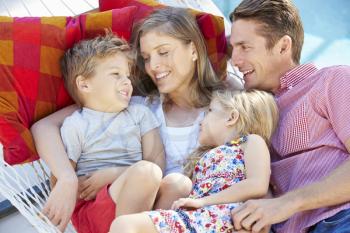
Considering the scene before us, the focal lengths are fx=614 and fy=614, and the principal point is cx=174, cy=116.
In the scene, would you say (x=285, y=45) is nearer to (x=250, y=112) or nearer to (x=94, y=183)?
(x=250, y=112)

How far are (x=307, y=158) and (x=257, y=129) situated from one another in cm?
15

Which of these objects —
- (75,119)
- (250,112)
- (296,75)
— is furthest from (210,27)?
(75,119)

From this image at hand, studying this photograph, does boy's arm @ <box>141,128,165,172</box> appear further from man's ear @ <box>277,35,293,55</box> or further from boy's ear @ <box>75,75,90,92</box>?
man's ear @ <box>277,35,293,55</box>

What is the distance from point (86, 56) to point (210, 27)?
44 centimetres

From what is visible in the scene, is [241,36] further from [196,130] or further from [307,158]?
[307,158]

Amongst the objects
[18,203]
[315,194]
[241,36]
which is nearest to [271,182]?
[315,194]

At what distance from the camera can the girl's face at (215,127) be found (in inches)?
63.4

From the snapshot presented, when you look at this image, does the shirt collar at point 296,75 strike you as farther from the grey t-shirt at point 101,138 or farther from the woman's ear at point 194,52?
the grey t-shirt at point 101,138

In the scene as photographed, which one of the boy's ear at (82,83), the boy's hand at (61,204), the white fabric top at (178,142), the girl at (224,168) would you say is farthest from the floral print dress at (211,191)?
the boy's ear at (82,83)

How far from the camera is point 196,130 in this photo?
1774 millimetres

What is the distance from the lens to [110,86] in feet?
5.59

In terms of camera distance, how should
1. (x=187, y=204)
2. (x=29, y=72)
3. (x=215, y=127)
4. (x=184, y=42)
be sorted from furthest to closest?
(x=184, y=42) < (x=29, y=72) < (x=215, y=127) < (x=187, y=204)

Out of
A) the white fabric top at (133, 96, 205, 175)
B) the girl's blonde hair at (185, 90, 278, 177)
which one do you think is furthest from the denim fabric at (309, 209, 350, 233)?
the white fabric top at (133, 96, 205, 175)

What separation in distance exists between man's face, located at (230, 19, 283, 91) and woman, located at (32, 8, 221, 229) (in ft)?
0.36
